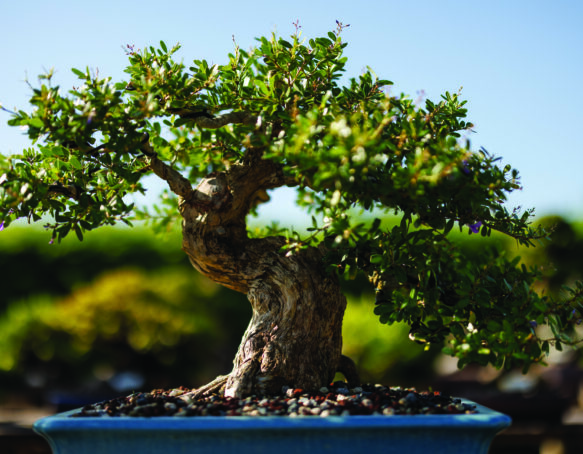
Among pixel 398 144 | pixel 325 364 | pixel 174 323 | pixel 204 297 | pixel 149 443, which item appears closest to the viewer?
pixel 149 443

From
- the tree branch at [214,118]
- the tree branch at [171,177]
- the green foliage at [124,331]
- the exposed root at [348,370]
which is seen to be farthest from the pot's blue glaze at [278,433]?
the green foliage at [124,331]

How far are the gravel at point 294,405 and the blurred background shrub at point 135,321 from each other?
2.78 m

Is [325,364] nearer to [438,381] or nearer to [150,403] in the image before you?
[150,403]

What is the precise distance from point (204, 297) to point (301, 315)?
327cm

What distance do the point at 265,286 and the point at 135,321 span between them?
3009 mm

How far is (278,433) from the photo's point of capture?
1.41 metres

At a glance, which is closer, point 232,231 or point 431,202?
point 431,202

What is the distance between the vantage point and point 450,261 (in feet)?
6.09

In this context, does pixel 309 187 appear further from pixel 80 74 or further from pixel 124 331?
pixel 124 331

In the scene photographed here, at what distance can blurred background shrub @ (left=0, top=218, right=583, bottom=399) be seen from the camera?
4.65 meters

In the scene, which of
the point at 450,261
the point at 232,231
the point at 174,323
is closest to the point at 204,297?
the point at 174,323

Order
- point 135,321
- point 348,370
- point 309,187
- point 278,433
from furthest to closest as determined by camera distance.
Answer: point 135,321, point 348,370, point 309,187, point 278,433

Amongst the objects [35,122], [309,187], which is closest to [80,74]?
[35,122]

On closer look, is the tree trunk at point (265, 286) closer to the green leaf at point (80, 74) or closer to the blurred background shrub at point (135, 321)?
the green leaf at point (80, 74)
